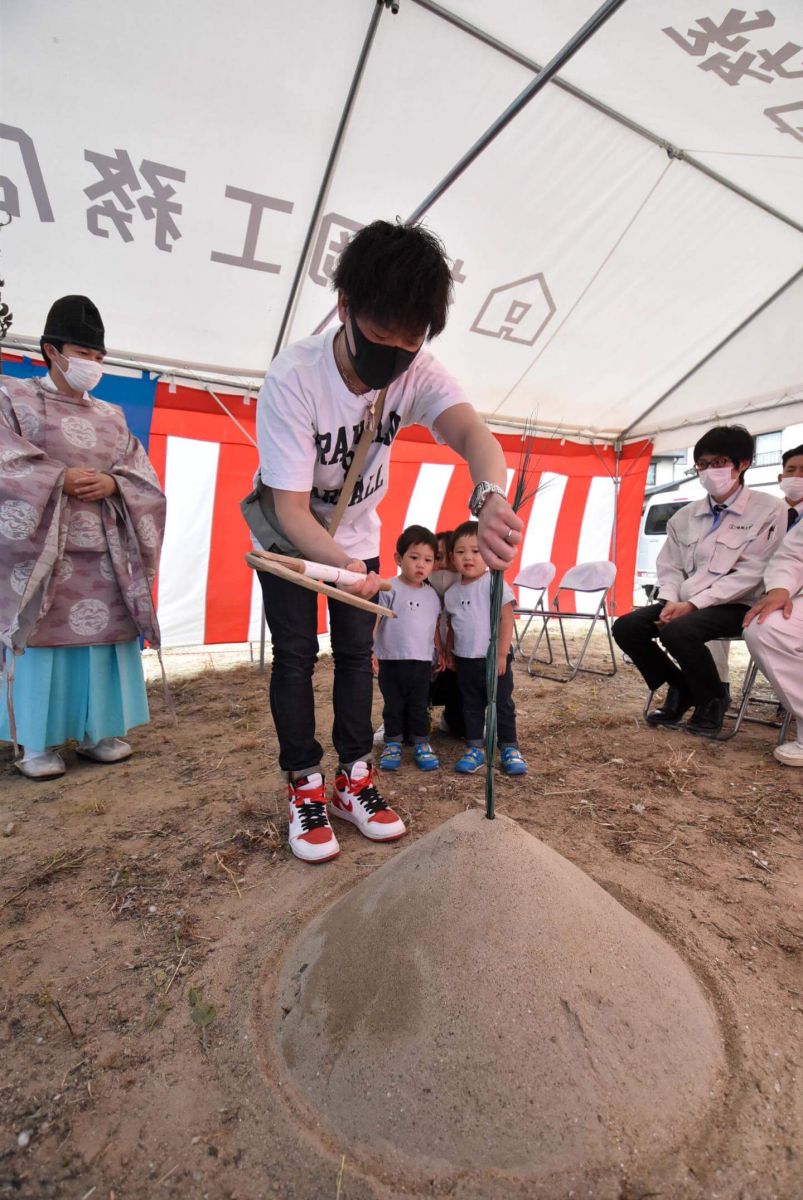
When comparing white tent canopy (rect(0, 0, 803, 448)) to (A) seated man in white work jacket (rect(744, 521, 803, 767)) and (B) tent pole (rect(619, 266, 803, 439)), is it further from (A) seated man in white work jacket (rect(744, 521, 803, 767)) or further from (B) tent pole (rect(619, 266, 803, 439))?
(A) seated man in white work jacket (rect(744, 521, 803, 767))

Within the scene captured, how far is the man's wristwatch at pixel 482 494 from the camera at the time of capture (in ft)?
4.48

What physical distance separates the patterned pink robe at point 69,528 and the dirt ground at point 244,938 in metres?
0.65

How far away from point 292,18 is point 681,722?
3.76m

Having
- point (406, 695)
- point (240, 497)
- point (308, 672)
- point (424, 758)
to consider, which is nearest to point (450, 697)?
point (406, 695)

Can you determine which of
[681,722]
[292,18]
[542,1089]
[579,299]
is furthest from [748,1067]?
[579,299]

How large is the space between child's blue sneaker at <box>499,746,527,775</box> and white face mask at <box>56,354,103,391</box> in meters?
2.18

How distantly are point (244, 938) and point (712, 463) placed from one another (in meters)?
2.94

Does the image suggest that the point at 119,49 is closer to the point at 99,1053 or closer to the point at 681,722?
the point at 99,1053

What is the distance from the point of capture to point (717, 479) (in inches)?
114

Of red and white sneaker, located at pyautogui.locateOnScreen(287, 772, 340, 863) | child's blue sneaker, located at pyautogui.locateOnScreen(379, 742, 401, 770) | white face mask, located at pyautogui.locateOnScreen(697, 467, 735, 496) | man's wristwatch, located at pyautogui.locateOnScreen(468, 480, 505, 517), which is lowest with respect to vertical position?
child's blue sneaker, located at pyautogui.locateOnScreen(379, 742, 401, 770)

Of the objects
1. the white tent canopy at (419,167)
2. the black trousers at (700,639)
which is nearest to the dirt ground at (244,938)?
the black trousers at (700,639)

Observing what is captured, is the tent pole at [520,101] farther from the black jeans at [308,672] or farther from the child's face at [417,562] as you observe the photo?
the black jeans at [308,672]

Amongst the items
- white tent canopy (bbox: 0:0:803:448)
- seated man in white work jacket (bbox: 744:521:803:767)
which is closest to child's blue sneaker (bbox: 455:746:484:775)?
seated man in white work jacket (bbox: 744:521:803:767)

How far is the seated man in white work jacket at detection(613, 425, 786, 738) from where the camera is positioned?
2.84 metres
